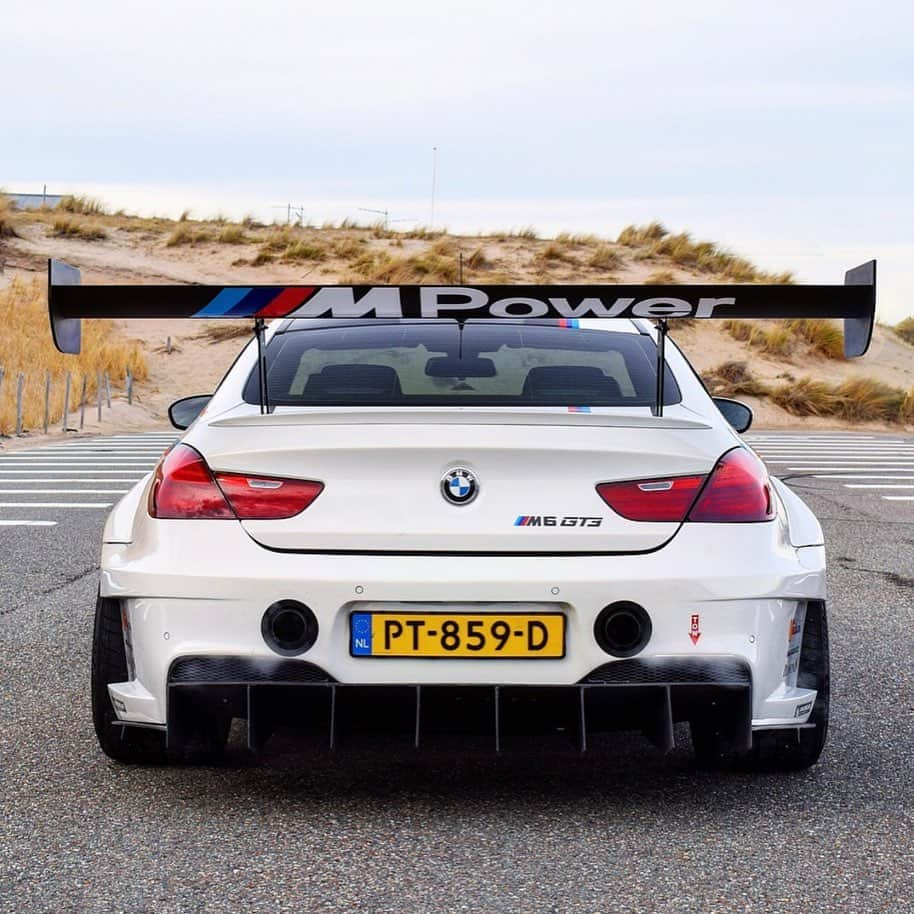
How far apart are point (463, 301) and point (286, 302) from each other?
48 cm

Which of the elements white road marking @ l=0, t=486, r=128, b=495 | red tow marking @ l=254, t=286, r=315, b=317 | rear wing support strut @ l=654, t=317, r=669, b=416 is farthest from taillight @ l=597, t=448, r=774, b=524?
white road marking @ l=0, t=486, r=128, b=495

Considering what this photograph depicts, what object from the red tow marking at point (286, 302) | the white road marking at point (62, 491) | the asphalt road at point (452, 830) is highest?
the red tow marking at point (286, 302)

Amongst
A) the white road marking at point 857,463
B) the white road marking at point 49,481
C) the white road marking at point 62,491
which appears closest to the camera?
the white road marking at point 62,491

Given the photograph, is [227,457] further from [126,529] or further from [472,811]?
[472,811]

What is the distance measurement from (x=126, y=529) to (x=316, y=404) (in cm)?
64

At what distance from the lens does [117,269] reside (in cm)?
4556

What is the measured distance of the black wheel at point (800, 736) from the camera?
3934 mm

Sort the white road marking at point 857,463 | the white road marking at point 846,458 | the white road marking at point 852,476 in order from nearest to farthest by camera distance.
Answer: the white road marking at point 846,458 → the white road marking at point 852,476 → the white road marking at point 857,463

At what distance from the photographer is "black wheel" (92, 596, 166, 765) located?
393 centimetres

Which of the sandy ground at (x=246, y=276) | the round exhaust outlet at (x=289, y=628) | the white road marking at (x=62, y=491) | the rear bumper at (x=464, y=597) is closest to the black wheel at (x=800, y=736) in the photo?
the rear bumper at (x=464, y=597)

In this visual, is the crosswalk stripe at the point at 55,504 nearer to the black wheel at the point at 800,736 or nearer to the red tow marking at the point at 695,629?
the black wheel at the point at 800,736

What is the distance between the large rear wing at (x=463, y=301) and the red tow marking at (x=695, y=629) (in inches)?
27.1

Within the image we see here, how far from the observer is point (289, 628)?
3.66 m

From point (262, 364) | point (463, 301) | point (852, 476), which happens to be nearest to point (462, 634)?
point (463, 301)
